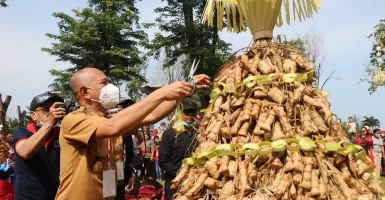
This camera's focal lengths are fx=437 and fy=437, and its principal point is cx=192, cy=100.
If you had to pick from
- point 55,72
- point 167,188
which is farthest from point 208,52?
point 167,188

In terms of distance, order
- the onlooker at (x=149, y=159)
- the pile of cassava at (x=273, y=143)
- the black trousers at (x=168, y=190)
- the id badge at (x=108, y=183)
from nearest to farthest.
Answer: the pile of cassava at (x=273, y=143) < the id badge at (x=108, y=183) < the black trousers at (x=168, y=190) < the onlooker at (x=149, y=159)

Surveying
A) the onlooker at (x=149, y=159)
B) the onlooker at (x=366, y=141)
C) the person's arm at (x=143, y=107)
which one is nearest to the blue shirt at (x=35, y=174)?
the person's arm at (x=143, y=107)

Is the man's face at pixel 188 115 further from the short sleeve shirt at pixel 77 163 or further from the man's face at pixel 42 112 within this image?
the short sleeve shirt at pixel 77 163

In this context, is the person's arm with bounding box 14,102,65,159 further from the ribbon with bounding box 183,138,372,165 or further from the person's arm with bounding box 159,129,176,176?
the person's arm with bounding box 159,129,176,176

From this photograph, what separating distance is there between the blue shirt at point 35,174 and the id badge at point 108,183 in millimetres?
1706

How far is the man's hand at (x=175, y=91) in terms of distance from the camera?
8.67 feet

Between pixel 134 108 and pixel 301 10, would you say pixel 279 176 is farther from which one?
pixel 301 10

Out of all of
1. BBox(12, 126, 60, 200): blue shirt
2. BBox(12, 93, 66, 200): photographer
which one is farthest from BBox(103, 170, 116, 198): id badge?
BBox(12, 126, 60, 200): blue shirt

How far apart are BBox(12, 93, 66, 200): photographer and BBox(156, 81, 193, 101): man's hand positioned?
1.95 m

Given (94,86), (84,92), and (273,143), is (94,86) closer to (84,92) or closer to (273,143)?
(84,92)

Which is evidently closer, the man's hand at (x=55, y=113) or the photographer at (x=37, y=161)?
the man's hand at (x=55, y=113)

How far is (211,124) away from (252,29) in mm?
836

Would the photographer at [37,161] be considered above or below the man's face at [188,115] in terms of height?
below

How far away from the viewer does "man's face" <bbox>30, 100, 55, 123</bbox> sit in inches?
187
